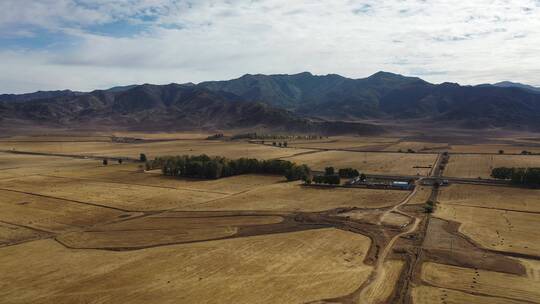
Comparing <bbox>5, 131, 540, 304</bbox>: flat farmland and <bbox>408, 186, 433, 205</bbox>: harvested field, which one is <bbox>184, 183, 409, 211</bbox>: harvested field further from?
<bbox>408, 186, 433, 205</bbox>: harvested field

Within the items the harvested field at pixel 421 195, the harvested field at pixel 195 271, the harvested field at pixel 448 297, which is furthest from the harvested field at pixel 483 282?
the harvested field at pixel 421 195

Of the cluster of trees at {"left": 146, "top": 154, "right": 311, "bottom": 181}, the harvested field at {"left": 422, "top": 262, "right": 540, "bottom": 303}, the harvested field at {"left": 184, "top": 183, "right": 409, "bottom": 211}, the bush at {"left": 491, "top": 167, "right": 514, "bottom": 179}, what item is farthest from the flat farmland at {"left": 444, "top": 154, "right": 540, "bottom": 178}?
the harvested field at {"left": 422, "top": 262, "right": 540, "bottom": 303}

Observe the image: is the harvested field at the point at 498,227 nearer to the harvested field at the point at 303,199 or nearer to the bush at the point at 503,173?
the harvested field at the point at 303,199

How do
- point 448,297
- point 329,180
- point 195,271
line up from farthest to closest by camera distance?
point 329,180 → point 195,271 → point 448,297

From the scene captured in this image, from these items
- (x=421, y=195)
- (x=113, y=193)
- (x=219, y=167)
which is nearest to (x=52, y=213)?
(x=113, y=193)

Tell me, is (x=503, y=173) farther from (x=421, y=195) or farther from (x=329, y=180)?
(x=329, y=180)

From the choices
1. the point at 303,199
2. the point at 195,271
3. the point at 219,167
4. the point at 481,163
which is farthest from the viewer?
the point at 481,163
